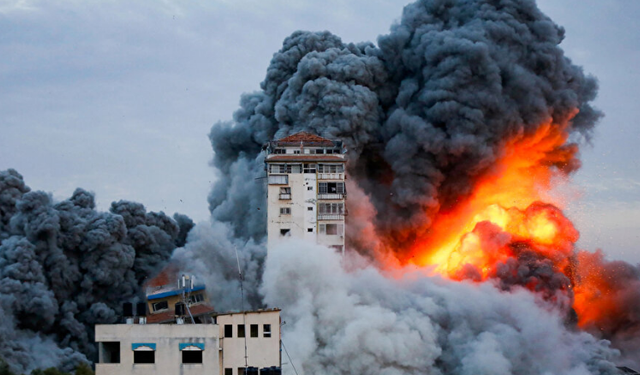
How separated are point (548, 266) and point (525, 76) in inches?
537

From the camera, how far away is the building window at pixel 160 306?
68.1m

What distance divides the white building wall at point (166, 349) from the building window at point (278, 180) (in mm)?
22027

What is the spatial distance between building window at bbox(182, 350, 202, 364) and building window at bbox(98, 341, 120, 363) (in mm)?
3262

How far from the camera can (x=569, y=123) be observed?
79250 millimetres

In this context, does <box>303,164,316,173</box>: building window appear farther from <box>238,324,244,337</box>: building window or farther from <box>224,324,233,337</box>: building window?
<box>224,324,233,337</box>: building window

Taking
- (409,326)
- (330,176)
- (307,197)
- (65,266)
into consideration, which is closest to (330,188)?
(330,176)

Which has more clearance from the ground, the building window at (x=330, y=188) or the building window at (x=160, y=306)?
the building window at (x=330, y=188)

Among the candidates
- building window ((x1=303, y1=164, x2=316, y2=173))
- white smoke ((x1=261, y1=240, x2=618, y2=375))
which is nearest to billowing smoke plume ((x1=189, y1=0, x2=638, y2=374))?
white smoke ((x1=261, y1=240, x2=618, y2=375))

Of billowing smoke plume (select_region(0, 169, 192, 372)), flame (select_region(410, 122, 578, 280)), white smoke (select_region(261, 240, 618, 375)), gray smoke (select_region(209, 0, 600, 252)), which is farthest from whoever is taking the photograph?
gray smoke (select_region(209, 0, 600, 252))

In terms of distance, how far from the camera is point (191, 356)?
51156 mm

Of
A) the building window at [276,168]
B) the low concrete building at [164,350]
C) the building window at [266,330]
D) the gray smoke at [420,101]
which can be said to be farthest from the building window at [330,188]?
the low concrete building at [164,350]

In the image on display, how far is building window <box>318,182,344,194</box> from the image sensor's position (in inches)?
2859

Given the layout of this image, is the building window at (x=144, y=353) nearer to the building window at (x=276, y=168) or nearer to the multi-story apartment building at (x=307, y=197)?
the multi-story apartment building at (x=307, y=197)

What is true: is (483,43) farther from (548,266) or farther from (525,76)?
(548,266)
